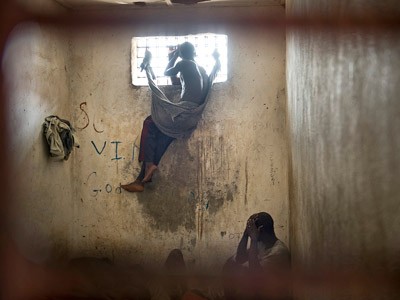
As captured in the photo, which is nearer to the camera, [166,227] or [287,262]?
[287,262]

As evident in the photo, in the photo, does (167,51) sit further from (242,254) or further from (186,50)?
(242,254)

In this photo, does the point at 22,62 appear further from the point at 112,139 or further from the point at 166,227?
the point at 166,227

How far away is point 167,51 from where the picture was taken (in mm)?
4797

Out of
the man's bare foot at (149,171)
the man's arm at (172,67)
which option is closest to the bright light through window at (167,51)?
the man's arm at (172,67)

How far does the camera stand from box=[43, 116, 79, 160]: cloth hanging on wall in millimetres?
4109

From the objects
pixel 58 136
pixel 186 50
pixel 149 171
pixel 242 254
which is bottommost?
pixel 242 254

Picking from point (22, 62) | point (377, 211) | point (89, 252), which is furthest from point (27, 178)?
point (377, 211)

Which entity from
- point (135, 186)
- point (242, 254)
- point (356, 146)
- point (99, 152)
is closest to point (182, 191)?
point (135, 186)

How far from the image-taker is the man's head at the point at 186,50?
448cm

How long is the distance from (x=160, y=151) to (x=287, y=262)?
6.96 ft

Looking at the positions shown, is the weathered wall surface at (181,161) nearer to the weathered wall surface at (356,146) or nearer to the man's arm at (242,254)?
the man's arm at (242,254)

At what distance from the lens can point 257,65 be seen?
4.77 metres

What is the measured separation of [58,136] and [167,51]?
1423 mm

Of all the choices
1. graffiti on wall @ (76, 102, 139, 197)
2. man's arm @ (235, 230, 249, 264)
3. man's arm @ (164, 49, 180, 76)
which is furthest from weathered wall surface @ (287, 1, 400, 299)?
graffiti on wall @ (76, 102, 139, 197)
